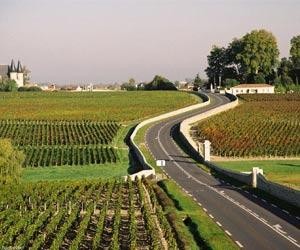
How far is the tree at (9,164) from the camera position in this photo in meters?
57.2

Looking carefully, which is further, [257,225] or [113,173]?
[113,173]

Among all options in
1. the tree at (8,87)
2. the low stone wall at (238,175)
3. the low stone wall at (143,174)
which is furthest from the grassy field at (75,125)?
the tree at (8,87)

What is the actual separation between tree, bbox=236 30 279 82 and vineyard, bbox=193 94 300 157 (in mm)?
48233

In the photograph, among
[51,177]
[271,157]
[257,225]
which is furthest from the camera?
[271,157]

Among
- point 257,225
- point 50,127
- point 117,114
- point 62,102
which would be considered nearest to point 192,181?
point 257,225

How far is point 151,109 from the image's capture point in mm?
122375

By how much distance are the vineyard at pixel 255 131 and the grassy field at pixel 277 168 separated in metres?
4.28

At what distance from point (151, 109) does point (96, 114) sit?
1235 centimetres

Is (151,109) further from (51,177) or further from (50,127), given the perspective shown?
(51,177)

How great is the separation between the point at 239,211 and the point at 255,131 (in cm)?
4810

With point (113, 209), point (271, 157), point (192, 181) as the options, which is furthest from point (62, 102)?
point (113, 209)

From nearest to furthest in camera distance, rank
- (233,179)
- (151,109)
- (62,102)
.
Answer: (233,179) < (151,109) < (62,102)

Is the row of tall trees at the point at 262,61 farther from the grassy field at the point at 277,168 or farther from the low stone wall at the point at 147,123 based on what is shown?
the grassy field at the point at 277,168

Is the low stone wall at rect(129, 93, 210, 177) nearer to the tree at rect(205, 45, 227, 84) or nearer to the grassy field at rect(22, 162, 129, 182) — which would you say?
the grassy field at rect(22, 162, 129, 182)
